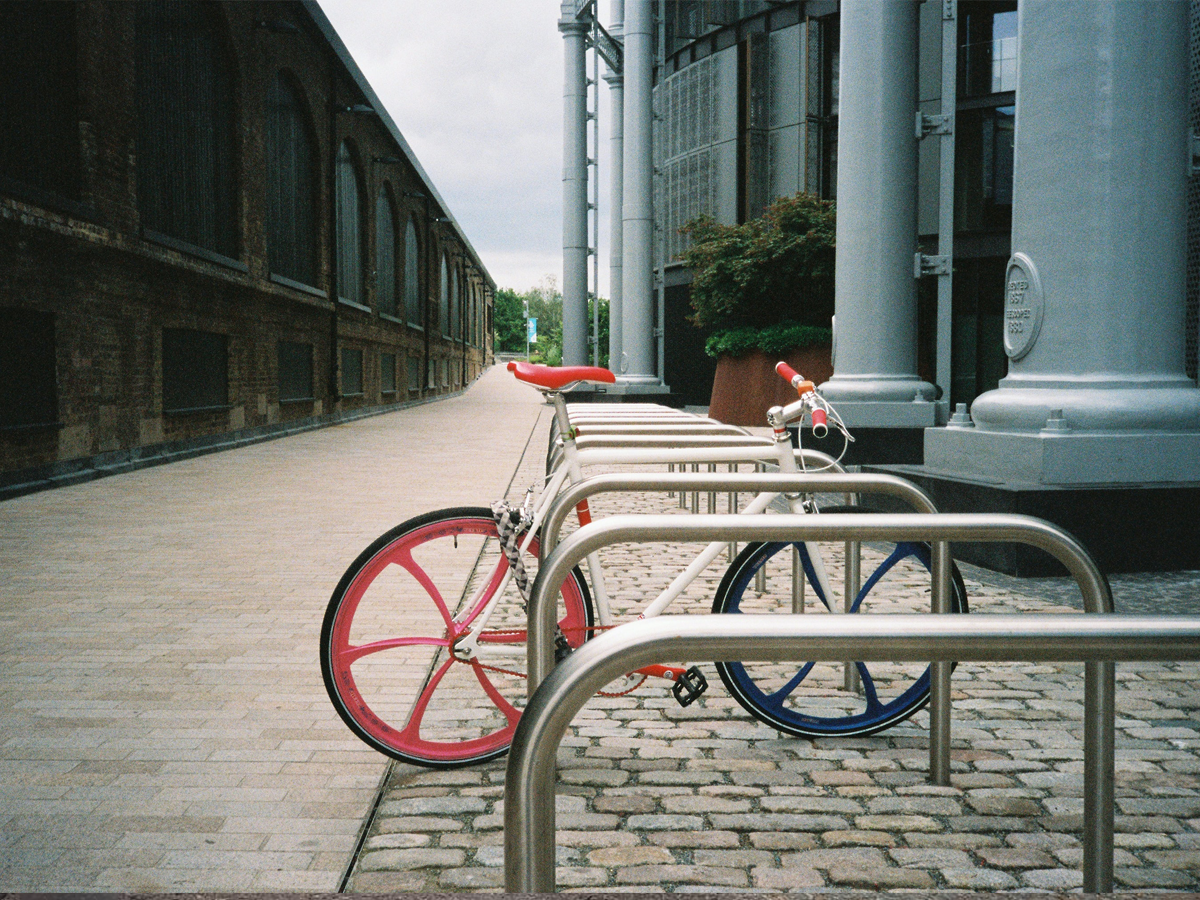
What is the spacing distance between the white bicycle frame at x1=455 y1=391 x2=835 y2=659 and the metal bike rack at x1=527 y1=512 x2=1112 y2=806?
80 cm

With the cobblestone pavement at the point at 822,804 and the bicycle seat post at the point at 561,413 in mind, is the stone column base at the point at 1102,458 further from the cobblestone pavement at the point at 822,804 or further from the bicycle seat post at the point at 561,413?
the bicycle seat post at the point at 561,413

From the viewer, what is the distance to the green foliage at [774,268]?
19.0m

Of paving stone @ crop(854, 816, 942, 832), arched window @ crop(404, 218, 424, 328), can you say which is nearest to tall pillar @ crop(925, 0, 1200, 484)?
paving stone @ crop(854, 816, 942, 832)

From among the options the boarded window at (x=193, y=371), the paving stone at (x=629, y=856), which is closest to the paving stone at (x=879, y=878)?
the paving stone at (x=629, y=856)

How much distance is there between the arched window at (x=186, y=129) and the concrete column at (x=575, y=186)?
12466 millimetres

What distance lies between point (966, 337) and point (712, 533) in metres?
22.8

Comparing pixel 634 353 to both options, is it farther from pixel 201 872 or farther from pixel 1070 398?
pixel 201 872

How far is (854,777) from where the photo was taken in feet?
11.7

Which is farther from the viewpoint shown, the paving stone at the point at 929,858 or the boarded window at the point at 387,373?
the boarded window at the point at 387,373

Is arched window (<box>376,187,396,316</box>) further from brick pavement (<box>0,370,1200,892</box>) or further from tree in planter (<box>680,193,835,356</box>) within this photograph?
brick pavement (<box>0,370,1200,892</box>)

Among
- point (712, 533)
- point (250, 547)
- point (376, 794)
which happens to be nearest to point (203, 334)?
point (250, 547)

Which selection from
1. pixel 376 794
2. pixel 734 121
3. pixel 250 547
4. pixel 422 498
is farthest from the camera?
pixel 734 121

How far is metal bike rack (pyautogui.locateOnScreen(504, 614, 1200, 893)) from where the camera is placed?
5.10 ft

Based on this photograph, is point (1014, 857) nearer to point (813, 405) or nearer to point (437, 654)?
point (813, 405)
